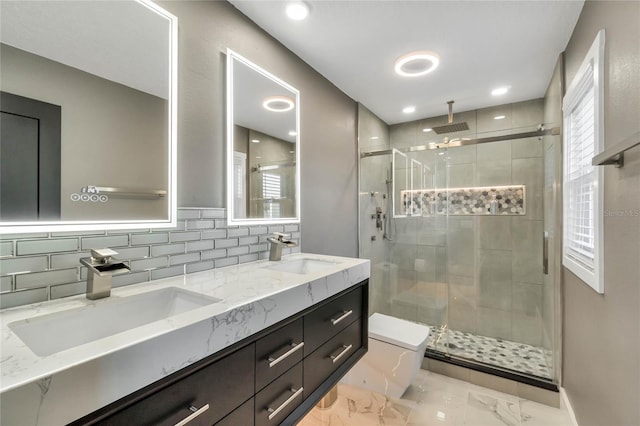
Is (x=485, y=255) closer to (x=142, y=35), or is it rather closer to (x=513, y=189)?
(x=513, y=189)

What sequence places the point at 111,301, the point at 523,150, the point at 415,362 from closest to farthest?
the point at 111,301 < the point at 415,362 < the point at 523,150

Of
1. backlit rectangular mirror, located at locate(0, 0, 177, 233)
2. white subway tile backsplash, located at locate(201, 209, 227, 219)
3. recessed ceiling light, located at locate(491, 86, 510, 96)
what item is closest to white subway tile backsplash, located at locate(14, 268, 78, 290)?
backlit rectangular mirror, located at locate(0, 0, 177, 233)

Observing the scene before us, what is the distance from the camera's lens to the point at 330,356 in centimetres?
132

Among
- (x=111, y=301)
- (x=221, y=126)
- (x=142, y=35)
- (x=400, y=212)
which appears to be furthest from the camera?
(x=400, y=212)

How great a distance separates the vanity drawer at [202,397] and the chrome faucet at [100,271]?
0.42m

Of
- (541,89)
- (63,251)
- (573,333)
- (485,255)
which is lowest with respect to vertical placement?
(573,333)

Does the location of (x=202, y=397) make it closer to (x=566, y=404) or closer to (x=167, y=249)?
(x=167, y=249)

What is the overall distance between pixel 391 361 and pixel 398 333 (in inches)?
8.5

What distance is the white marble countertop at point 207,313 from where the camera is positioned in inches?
20.8

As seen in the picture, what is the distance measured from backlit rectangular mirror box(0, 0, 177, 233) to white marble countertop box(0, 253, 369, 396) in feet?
→ 0.91

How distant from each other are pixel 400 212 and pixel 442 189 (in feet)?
1.74

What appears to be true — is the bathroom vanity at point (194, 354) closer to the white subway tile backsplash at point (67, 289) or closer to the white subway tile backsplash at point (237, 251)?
the white subway tile backsplash at point (67, 289)

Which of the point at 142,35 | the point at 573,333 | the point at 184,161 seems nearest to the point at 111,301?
the point at 184,161

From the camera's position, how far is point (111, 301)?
0.93m
